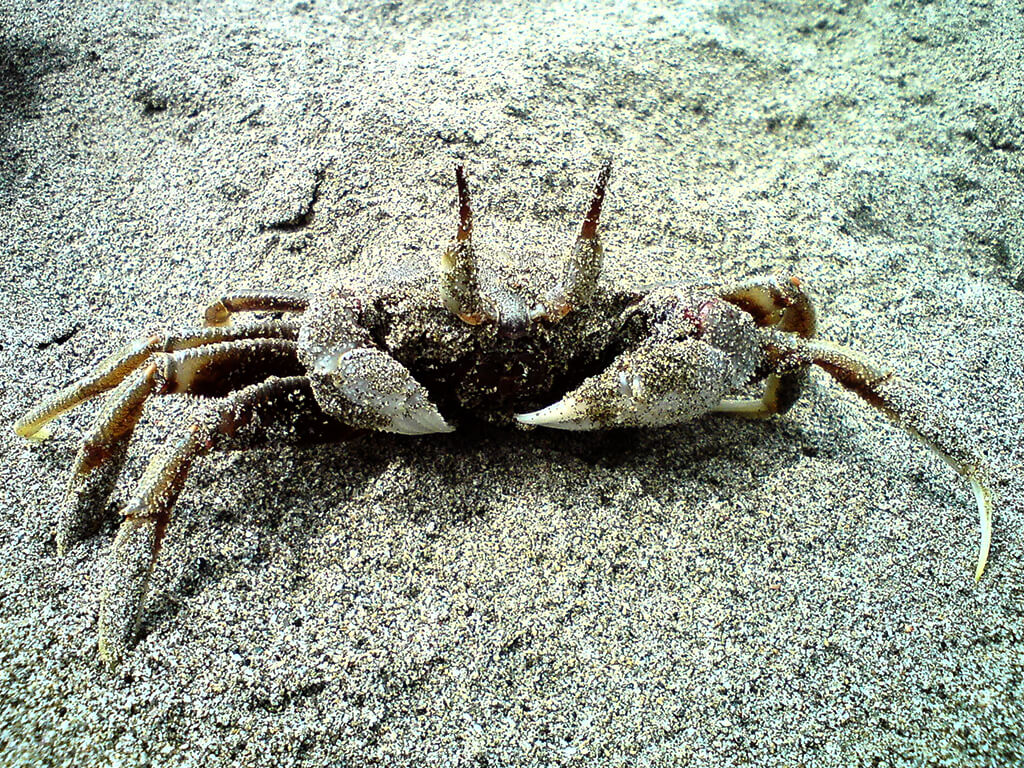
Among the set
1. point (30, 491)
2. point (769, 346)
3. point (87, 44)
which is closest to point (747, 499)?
point (769, 346)

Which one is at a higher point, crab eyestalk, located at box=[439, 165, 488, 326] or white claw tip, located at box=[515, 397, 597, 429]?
crab eyestalk, located at box=[439, 165, 488, 326]

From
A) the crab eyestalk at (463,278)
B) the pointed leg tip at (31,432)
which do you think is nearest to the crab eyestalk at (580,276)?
the crab eyestalk at (463,278)

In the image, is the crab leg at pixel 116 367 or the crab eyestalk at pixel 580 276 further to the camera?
the crab leg at pixel 116 367

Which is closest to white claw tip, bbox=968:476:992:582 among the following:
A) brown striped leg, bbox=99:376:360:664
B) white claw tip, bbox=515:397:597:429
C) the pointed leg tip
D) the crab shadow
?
the crab shadow

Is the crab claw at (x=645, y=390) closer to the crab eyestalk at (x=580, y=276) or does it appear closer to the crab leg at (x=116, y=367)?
the crab eyestalk at (x=580, y=276)

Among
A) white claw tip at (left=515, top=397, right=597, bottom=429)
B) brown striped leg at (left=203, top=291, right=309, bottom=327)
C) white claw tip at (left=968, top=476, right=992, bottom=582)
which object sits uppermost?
brown striped leg at (left=203, top=291, right=309, bottom=327)

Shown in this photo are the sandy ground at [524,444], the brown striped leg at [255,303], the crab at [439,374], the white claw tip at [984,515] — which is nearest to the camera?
the sandy ground at [524,444]

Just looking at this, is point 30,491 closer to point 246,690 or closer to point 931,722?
point 246,690

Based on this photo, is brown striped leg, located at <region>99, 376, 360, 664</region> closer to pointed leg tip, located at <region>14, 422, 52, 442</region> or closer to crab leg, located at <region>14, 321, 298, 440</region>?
crab leg, located at <region>14, 321, 298, 440</region>
